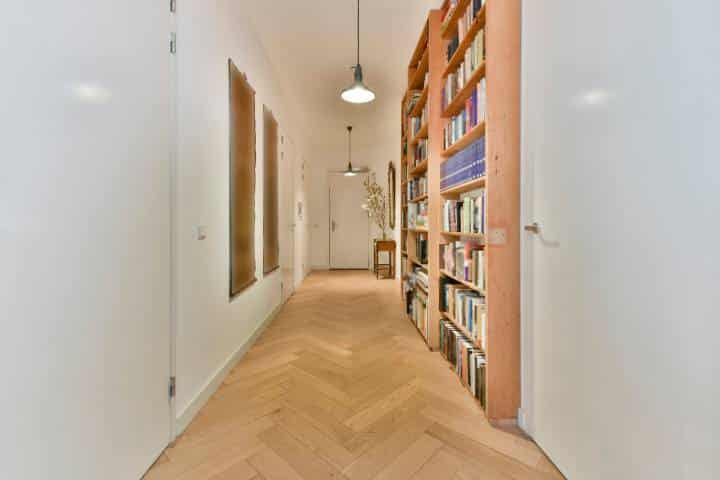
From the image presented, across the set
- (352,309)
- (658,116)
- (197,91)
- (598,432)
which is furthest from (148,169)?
(352,309)

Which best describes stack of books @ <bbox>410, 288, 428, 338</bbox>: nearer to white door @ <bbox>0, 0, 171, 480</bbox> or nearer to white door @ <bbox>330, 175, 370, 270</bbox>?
white door @ <bbox>0, 0, 171, 480</bbox>

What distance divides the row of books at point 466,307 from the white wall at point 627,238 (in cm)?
32

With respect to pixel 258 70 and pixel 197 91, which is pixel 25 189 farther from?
pixel 258 70

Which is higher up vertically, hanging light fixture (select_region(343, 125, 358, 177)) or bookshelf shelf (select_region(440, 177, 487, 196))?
hanging light fixture (select_region(343, 125, 358, 177))

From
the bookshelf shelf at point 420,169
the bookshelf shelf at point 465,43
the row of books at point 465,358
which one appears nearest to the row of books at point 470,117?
the bookshelf shelf at point 465,43

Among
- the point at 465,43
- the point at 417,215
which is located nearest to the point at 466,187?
the point at 465,43

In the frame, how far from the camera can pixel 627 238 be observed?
908 mm

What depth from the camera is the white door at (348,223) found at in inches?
291

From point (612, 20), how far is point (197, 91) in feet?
6.08

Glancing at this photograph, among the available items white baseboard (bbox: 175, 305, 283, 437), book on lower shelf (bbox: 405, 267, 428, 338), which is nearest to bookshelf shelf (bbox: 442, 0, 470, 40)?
book on lower shelf (bbox: 405, 267, 428, 338)

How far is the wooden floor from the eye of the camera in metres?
1.25

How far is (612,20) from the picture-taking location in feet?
3.17

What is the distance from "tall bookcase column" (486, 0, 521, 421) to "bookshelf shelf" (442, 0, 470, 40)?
52 centimetres

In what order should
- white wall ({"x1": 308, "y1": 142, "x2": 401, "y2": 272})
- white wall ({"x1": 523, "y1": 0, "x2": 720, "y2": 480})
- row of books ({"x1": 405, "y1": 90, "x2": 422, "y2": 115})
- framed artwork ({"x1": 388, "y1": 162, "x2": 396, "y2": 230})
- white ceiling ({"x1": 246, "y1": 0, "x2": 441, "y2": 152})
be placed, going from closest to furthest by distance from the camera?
white wall ({"x1": 523, "y1": 0, "x2": 720, "y2": 480}) < white ceiling ({"x1": 246, "y1": 0, "x2": 441, "y2": 152}) < row of books ({"x1": 405, "y1": 90, "x2": 422, "y2": 115}) < framed artwork ({"x1": 388, "y1": 162, "x2": 396, "y2": 230}) < white wall ({"x1": 308, "y1": 142, "x2": 401, "y2": 272})
